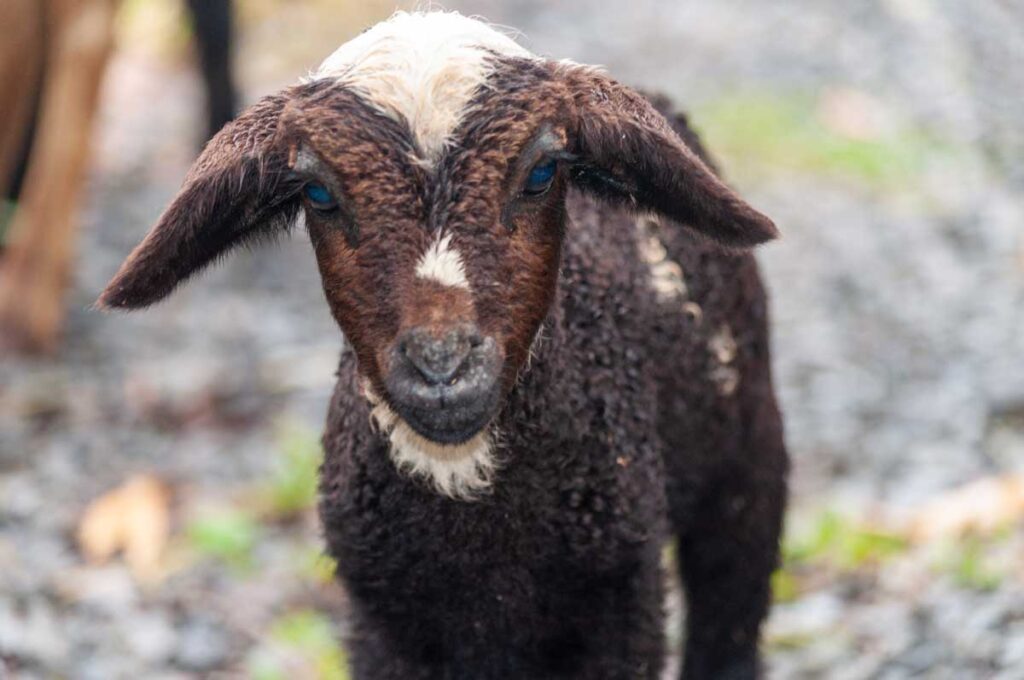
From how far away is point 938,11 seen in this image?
66.0 ft

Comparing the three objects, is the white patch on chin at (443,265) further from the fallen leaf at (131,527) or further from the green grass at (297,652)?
the fallen leaf at (131,527)

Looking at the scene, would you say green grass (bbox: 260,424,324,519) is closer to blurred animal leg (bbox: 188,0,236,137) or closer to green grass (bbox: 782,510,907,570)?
green grass (bbox: 782,510,907,570)

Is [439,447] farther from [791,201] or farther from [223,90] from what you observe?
[791,201]

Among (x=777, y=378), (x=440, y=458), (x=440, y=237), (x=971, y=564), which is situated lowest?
(x=440, y=458)

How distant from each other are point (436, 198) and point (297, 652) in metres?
3.56

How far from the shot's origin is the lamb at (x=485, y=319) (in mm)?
4266

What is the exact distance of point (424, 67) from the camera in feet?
14.6

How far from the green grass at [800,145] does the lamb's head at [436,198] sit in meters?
9.42

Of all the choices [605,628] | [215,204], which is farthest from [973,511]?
[215,204]

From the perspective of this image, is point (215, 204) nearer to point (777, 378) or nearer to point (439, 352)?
point (439, 352)

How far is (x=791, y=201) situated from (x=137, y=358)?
6.05 metres

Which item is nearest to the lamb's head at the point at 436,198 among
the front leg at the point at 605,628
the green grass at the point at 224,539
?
the front leg at the point at 605,628

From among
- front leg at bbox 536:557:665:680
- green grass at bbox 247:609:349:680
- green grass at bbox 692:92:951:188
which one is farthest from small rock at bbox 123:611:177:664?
green grass at bbox 692:92:951:188

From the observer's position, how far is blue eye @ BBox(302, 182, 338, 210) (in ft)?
14.4
